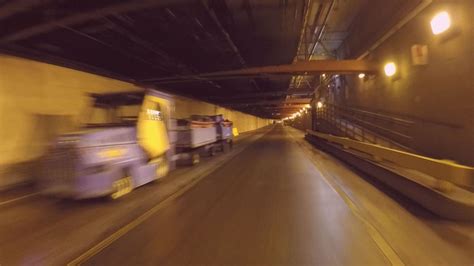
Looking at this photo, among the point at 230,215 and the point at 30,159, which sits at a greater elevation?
the point at 30,159

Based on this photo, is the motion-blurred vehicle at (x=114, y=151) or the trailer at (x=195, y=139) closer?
the motion-blurred vehicle at (x=114, y=151)

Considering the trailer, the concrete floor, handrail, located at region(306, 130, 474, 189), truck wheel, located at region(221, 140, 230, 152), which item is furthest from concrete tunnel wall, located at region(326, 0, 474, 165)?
truck wheel, located at region(221, 140, 230, 152)

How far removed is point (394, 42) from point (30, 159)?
16963 mm

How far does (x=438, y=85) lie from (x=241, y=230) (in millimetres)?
10420

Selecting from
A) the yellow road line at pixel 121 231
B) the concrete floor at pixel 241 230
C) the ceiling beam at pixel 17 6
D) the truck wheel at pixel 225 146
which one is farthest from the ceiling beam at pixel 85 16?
the truck wheel at pixel 225 146

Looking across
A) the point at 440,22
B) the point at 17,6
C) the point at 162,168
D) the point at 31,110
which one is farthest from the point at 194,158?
the point at 440,22

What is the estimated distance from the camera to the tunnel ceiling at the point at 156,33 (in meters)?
11.0

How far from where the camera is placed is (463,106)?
11477 millimetres

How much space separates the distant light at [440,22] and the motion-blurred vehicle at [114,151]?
9.33 meters

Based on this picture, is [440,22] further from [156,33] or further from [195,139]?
[195,139]

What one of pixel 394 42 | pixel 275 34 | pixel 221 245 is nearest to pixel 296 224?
pixel 221 245

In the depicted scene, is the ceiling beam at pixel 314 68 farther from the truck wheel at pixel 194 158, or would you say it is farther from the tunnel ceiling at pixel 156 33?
the truck wheel at pixel 194 158

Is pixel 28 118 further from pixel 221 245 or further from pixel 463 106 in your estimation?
pixel 463 106

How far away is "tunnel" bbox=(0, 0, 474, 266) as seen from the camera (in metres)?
5.68
